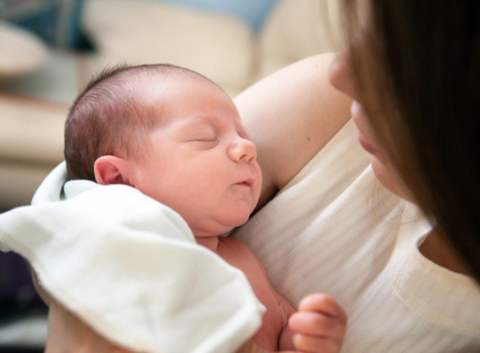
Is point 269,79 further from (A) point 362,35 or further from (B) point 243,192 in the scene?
(A) point 362,35

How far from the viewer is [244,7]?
309 cm

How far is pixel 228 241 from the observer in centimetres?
79

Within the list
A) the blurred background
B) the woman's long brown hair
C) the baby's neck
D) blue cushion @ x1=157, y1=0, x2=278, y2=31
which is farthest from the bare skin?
blue cushion @ x1=157, y1=0, x2=278, y2=31

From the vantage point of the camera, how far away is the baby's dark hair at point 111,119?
726mm

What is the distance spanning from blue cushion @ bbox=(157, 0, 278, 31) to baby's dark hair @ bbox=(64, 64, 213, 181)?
2.32m

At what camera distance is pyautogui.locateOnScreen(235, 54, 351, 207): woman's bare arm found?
0.80 metres

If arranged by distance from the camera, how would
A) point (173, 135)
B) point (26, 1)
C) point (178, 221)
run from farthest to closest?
1. point (26, 1)
2. point (173, 135)
3. point (178, 221)

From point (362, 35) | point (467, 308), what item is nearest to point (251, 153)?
point (362, 35)

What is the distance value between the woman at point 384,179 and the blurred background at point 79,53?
2.24 feet

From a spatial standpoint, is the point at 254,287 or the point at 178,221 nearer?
the point at 178,221

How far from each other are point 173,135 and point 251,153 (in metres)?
0.13

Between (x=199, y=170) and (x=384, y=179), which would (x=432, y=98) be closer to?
(x=384, y=179)

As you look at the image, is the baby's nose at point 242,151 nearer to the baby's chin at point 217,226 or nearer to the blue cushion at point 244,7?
the baby's chin at point 217,226

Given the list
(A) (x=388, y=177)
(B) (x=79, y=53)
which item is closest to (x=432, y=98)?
(A) (x=388, y=177)
